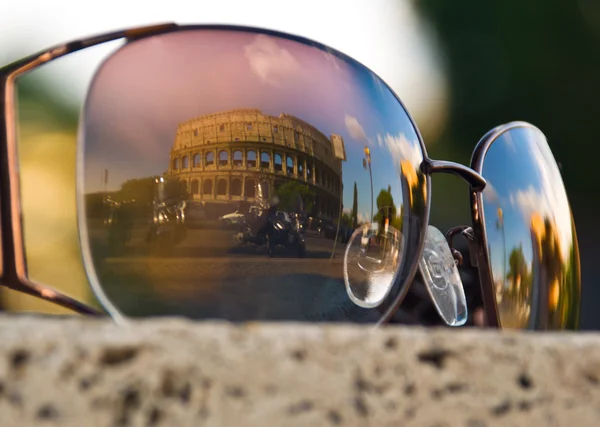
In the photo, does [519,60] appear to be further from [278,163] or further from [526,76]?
[278,163]

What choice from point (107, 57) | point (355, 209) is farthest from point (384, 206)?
point (107, 57)

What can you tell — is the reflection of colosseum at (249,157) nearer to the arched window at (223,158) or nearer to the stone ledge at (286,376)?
the arched window at (223,158)

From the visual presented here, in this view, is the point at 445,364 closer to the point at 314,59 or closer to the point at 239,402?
the point at 239,402

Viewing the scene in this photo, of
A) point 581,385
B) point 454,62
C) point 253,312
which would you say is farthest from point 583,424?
point 454,62

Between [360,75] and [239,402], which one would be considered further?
[360,75]

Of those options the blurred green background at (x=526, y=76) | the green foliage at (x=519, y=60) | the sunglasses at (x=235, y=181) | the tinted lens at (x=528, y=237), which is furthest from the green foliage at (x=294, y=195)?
the green foliage at (x=519, y=60)

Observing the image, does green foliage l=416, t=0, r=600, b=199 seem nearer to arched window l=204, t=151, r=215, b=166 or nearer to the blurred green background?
the blurred green background
